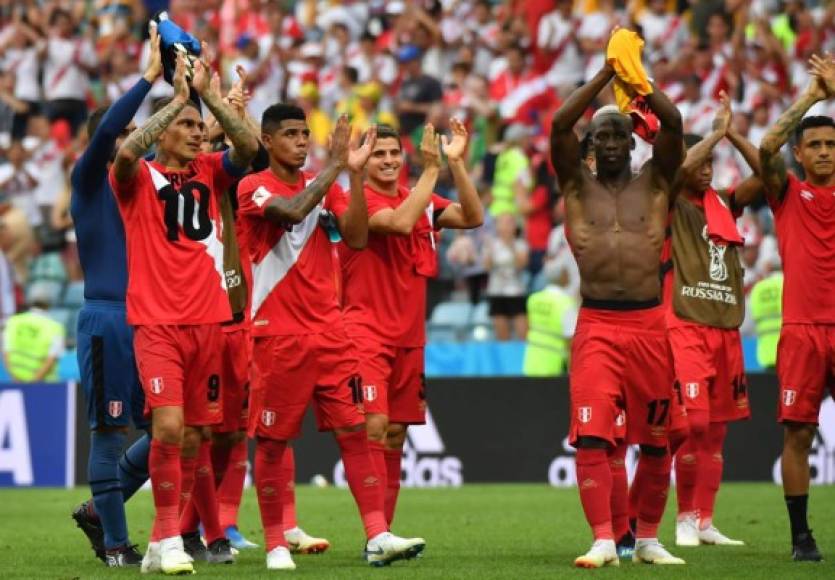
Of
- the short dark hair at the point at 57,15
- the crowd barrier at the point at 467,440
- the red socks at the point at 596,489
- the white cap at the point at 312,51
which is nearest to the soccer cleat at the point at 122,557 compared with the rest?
the red socks at the point at 596,489

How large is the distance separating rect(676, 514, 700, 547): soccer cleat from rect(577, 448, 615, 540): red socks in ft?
8.09

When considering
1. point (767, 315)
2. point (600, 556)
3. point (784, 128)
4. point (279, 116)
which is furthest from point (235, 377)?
point (767, 315)

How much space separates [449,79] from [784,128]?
46.0ft

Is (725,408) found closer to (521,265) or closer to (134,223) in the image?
(134,223)

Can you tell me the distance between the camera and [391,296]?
38.0 feet

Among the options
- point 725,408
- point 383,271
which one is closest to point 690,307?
point 725,408

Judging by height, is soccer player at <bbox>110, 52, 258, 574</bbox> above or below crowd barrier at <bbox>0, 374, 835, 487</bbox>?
above

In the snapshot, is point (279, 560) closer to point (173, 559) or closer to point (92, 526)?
point (173, 559)

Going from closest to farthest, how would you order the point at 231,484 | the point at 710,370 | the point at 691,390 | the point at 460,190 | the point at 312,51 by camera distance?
the point at 460,190
the point at 231,484
the point at 691,390
the point at 710,370
the point at 312,51

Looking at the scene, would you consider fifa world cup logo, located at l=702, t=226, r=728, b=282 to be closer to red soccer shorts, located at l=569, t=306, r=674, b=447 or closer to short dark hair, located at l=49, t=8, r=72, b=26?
red soccer shorts, located at l=569, t=306, r=674, b=447

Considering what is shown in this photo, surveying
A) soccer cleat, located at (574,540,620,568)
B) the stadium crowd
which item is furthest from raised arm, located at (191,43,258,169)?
the stadium crowd

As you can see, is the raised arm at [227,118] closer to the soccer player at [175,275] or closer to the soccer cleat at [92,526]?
the soccer player at [175,275]

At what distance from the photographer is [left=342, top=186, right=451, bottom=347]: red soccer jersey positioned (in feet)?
37.8

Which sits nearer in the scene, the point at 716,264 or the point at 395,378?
the point at 395,378
